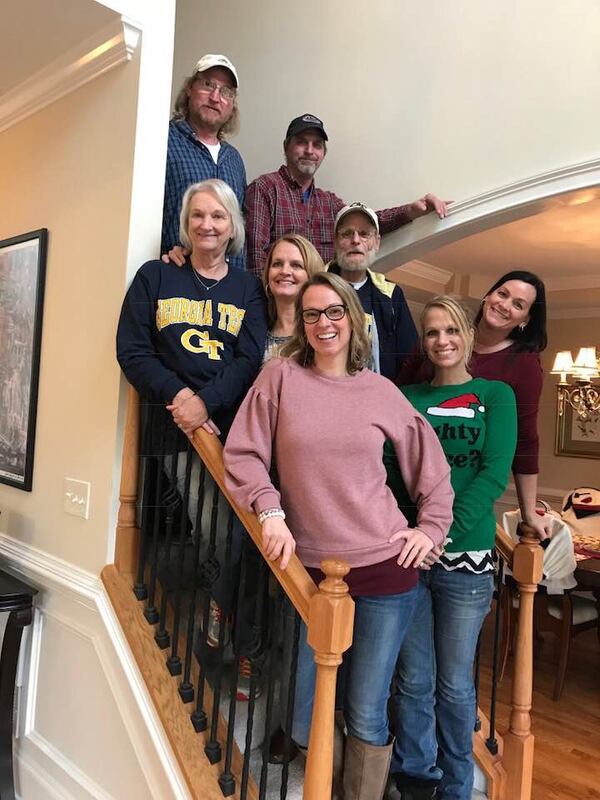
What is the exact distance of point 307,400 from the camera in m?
1.17

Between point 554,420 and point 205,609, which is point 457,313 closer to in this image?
point 554,420

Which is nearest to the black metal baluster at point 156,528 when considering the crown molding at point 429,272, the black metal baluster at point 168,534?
the black metal baluster at point 168,534

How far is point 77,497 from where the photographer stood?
5.53 ft

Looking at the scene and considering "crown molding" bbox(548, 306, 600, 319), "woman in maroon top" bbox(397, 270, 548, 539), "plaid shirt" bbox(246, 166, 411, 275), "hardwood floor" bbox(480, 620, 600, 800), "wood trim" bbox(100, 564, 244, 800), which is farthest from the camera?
"hardwood floor" bbox(480, 620, 600, 800)

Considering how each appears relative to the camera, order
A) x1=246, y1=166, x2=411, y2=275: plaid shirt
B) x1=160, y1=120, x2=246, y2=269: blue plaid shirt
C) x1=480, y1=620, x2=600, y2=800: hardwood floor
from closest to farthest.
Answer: x1=160, y1=120, x2=246, y2=269: blue plaid shirt < x1=246, y1=166, x2=411, y2=275: plaid shirt < x1=480, y1=620, x2=600, y2=800: hardwood floor

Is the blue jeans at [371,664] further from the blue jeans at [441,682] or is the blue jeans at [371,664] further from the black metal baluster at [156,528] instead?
the black metal baluster at [156,528]

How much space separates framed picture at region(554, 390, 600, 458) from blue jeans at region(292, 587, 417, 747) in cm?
44

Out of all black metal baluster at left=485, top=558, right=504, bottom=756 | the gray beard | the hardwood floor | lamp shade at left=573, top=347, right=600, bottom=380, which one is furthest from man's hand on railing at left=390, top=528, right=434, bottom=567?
the hardwood floor

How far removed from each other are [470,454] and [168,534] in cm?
70

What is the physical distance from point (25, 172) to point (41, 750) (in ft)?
5.61

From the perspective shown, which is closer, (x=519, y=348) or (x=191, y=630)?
(x=519, y=348)

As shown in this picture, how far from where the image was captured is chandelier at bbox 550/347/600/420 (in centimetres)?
90

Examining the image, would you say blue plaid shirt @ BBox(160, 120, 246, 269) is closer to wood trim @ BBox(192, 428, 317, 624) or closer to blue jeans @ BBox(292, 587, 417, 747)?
wood trim @ BBox(192, 428, 317, 624)

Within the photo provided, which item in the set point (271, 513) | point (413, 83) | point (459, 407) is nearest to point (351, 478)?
point (271, 513)
